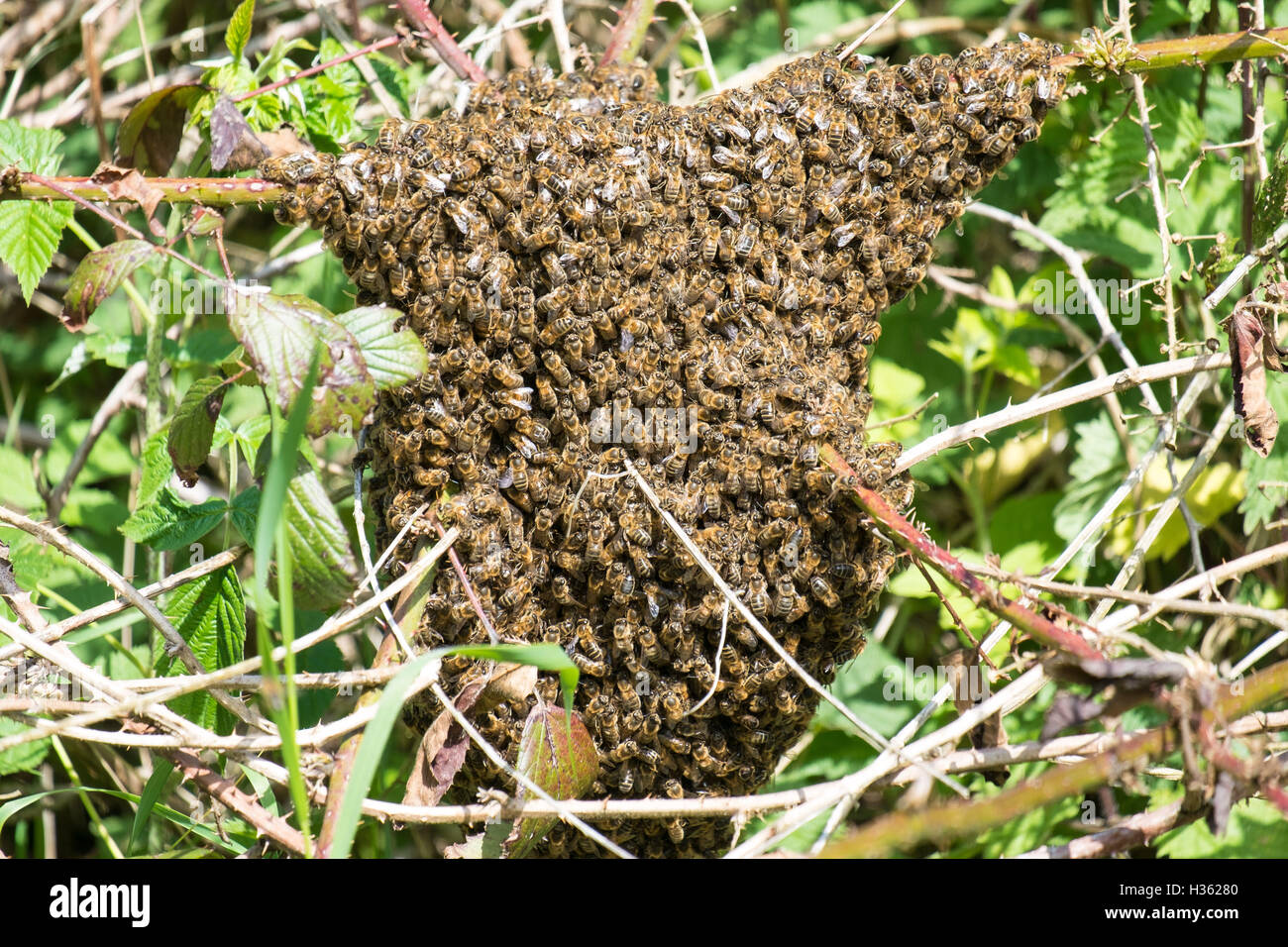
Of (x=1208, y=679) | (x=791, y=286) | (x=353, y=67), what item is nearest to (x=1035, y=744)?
(x=1208, y=679)

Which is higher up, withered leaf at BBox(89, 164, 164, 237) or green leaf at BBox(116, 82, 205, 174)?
green leaf at BBox(116, 82, 205, 174)

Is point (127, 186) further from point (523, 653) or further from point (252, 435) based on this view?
point (523, 653)

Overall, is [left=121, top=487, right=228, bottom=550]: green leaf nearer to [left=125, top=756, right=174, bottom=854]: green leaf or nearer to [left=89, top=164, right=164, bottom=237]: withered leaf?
[left=125, top=756, right=174, bottom=854]: green leaf

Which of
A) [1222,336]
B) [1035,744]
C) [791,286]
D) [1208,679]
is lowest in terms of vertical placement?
[1035,744]

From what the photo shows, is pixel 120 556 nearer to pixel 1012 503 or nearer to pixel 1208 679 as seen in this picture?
pixel 1012 503

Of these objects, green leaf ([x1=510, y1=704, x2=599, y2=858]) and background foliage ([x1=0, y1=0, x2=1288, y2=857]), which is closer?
green leaf ([x1=510, y1=704, x2=599, y2=858])

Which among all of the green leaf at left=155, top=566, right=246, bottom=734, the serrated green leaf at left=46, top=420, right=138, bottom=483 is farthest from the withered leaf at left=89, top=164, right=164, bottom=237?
the serrated green leaf at left=46, top=420, right=138, bottom=483

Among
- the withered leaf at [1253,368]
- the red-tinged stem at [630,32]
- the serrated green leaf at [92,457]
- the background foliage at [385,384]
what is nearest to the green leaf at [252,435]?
the background foliage at [385,384]
